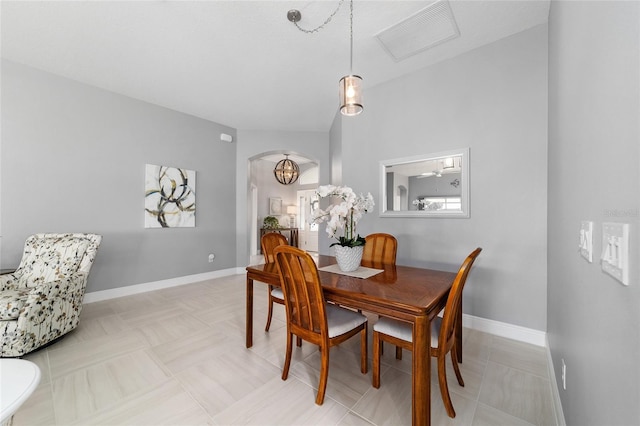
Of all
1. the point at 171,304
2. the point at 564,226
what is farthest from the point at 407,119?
the point at 171,304

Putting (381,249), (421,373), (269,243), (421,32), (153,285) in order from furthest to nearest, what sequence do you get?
(153,285)
(269,243)
(381,249)
(421,32)
(421,373)

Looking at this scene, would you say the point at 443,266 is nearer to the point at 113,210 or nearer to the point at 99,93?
the point at 113,210

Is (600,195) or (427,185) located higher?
(427,185)

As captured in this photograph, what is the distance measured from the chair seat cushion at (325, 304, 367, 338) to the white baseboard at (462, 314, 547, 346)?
1.55 m

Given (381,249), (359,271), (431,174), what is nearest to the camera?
(359,271)

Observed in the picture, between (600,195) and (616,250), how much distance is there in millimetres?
278

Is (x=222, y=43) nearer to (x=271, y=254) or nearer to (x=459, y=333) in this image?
(x=271, y=254)

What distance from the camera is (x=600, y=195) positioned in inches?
31.5

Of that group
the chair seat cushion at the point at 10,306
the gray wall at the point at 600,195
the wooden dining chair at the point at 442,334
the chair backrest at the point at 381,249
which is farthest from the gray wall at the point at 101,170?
the gray wall at the point at 600,195

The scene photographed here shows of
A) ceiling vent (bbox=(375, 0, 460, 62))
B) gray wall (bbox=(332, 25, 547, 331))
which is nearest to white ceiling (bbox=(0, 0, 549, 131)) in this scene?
ceiling vent (bbox=(375, 0, 460, 62))

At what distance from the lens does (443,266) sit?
2.78m

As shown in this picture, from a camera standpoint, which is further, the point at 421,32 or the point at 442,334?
the point at 421,32

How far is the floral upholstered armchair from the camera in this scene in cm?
198

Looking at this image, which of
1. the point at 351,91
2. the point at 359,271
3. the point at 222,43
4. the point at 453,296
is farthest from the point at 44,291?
the point at 453,296
